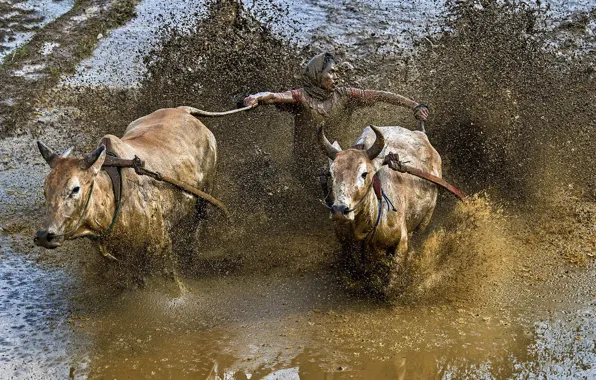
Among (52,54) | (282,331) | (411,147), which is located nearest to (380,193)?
(411,147)

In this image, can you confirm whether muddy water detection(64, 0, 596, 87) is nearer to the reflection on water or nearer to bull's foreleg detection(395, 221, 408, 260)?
the reflection on water

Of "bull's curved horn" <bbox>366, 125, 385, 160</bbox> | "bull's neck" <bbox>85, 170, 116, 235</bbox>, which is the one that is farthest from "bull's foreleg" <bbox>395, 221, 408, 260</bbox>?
"bull's neck" <bbox>85, 170, 116, 235</bbox>

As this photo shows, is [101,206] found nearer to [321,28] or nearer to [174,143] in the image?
[174,143]

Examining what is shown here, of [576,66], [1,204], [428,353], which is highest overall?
[576,66]

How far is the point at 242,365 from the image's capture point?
5457 millimetres

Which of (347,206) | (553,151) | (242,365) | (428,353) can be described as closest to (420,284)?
(428,353)

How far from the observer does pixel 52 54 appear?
12.0 m

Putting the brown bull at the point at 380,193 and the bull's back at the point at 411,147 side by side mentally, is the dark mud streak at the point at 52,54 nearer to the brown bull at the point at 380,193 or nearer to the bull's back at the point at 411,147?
the bull's back at the point at 411,147

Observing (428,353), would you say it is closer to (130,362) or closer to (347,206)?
(347,206)

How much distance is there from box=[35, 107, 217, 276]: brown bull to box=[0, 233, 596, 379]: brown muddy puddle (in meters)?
0.51

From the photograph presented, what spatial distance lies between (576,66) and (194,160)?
6.16m

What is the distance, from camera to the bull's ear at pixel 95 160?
5402 millimetres

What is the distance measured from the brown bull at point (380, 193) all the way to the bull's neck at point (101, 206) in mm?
1655

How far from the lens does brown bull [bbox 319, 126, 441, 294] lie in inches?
216
